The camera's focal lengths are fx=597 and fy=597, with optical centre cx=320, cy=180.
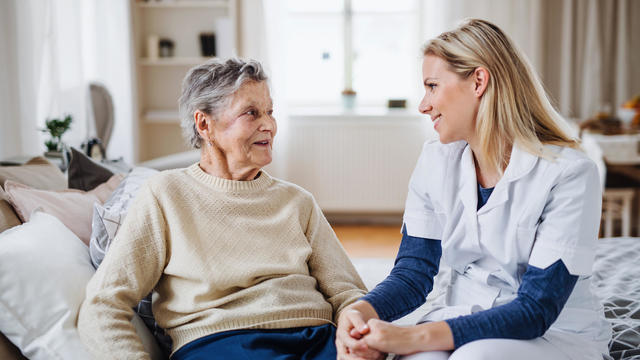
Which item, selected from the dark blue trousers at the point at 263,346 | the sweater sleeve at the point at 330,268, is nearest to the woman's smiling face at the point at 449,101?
the sweater sleeve at the point at 330,268

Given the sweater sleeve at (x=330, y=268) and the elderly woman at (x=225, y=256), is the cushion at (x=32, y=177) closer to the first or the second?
the elderly woman at (x=225, y=256)

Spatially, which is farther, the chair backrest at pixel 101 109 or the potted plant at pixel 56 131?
the chair backrest at pixel 101 109

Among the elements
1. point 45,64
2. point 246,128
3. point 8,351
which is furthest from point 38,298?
point 45,64

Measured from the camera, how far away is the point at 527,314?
114 cm

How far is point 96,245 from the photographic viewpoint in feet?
4.77

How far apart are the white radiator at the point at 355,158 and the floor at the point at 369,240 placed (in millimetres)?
167

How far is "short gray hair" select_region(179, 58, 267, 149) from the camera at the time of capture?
56.4 inches

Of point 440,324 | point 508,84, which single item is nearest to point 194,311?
A: point 440,324

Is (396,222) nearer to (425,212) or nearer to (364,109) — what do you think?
(364,109)

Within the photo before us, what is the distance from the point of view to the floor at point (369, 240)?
13.3 feet

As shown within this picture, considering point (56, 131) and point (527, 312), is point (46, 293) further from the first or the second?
point (56, 131)

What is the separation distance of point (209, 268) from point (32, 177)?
2.51 feet

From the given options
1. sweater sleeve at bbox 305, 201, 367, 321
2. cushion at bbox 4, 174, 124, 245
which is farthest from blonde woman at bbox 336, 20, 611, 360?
cushion at bbox 4, 174, 124, 245

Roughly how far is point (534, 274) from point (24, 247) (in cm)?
106
